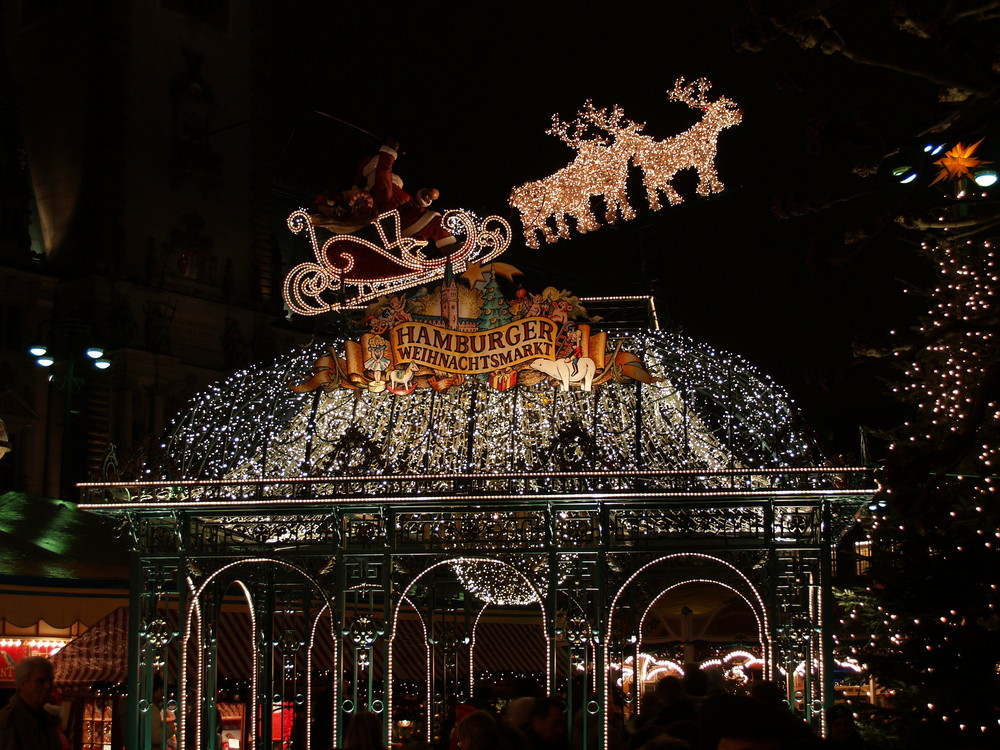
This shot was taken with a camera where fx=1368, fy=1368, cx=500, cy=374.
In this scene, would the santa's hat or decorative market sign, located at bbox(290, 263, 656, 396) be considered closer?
decorative market sign, located at bbox(290, 263, 656, 396)

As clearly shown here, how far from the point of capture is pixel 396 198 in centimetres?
1755

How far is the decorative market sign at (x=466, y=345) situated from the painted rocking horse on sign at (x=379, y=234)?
1445mm

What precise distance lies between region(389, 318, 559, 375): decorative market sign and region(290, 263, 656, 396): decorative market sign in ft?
0.04

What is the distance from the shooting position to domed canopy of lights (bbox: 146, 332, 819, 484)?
15055mm

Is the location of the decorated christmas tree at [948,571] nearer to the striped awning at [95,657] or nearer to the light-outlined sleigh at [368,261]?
the light-outlined sleigh at [368,261]

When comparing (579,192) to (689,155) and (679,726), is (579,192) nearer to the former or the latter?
(689,155)

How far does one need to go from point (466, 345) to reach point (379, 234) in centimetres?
262

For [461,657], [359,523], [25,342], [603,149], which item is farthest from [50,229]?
[359,523]

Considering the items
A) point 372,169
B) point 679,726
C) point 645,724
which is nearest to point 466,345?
point 372,169

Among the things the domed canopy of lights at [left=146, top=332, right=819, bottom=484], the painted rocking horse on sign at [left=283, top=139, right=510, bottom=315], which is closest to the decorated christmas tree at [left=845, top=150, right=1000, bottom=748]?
the domed canopy of lights at [left=146, top=332, right=819, bottom=484]

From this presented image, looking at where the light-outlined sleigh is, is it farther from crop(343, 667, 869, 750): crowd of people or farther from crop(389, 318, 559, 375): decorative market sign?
crop(343, 667, 869, 750): crowd of people

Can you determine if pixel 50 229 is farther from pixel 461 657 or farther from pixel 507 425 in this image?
pixel 507 425

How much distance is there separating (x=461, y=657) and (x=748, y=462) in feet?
50.0

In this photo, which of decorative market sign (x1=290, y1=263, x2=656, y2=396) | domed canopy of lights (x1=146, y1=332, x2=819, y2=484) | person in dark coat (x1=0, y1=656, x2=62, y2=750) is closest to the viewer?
person in dark coat (x1=0, y1=656, x2=62, y2=750)
